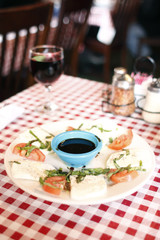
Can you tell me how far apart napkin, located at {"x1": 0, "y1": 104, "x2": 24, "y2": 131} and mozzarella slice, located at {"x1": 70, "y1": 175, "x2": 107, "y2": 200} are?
479 millimetres

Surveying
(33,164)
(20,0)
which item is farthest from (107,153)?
(20,0)

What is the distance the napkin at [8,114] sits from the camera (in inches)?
44.5

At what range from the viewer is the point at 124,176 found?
76cm

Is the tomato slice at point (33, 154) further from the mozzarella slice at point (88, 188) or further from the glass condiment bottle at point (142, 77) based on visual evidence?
the glass condiment bottle at point (142, 77)

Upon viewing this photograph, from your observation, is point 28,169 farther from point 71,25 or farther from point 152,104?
point 71,25

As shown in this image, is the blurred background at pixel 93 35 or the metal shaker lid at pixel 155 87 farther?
the blurred background at pixel 93 35

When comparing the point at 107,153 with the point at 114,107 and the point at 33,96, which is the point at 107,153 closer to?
the point at 114,107

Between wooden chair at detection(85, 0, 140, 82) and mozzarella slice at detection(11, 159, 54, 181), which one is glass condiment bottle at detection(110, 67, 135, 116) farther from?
wooden chair at detection(85, 0, 140, 82)

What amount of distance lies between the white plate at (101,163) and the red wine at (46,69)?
272 millimetres

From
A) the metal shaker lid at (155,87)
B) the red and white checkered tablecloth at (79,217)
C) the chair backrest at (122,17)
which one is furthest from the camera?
the chair backrest at (122,17)

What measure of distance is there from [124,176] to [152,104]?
47 cm

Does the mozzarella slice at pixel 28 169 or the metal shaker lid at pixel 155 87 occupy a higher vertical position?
the metal shaker lid at pixel 155 87

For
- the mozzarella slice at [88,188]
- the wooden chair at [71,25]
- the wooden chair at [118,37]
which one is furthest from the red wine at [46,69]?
the wooden chair at [118,37]

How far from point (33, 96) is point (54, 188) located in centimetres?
78
